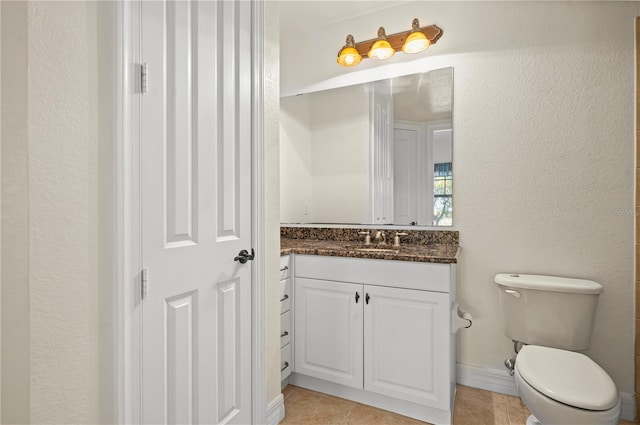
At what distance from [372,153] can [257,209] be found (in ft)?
3.86

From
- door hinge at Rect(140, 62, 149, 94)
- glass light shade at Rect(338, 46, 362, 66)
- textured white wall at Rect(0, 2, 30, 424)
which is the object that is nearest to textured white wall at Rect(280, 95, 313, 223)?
glass light shade at Rect(338, 46, 362, 66)

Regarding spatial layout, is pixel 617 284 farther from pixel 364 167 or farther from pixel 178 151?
pixel 178 151

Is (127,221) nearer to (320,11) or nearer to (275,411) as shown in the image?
(275,411)

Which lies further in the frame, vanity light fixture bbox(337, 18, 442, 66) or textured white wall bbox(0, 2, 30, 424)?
vanity light fixture bbox(337, 18, 442, 66)

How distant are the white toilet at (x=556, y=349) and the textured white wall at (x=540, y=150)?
0.64 feet

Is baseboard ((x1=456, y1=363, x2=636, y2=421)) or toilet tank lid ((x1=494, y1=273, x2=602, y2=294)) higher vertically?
toilet tank lid ((x1=494, y1=273, x2=602, y2=294))

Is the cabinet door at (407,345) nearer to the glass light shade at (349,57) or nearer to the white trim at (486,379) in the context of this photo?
the white trim at (486,379)

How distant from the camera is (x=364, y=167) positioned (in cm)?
254

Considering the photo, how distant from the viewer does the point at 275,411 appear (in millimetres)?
1830

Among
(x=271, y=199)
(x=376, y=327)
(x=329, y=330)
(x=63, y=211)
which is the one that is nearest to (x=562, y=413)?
(x=376, y=327)

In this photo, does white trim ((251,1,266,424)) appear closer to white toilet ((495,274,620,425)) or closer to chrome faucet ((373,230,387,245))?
chrome faucet ((373,230,387,245))

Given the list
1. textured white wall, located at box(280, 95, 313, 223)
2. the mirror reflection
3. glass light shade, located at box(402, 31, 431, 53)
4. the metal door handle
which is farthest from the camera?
textured white wall, located at box(280, 95, 313, 223)

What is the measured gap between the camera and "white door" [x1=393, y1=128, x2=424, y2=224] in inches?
93.9

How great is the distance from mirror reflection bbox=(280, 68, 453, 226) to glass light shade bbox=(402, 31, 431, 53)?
0.56ft
